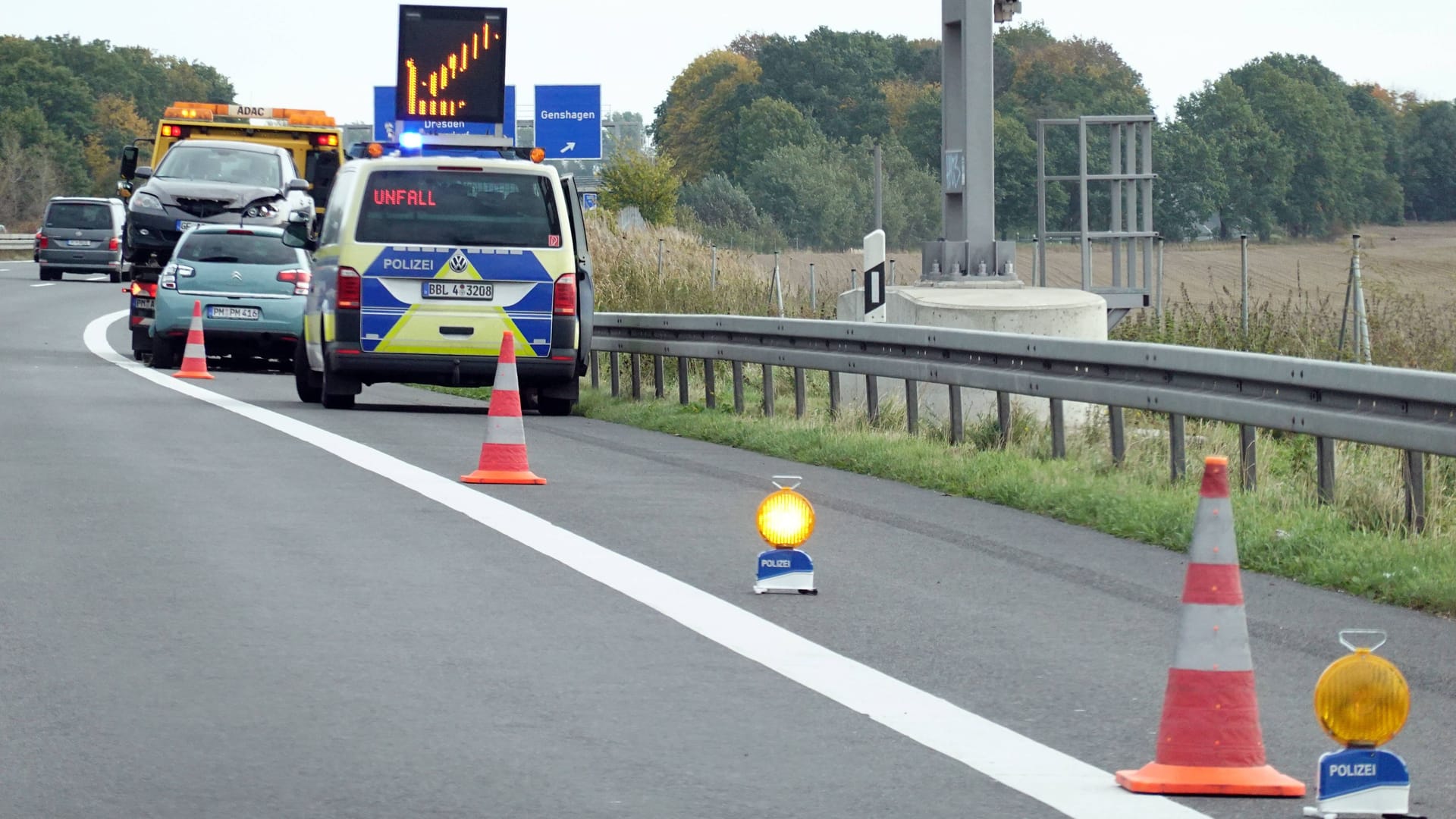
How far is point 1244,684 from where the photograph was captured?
5.27m

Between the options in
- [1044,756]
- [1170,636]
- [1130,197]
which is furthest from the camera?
[1130,197]

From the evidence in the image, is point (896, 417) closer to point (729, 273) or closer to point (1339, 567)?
point (1339, 567)

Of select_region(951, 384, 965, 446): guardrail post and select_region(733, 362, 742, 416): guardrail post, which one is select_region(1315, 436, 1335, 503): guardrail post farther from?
select_region(733, 362, 742, 416): guardrail post

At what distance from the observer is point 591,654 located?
715 cm

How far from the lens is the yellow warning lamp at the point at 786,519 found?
7.91m

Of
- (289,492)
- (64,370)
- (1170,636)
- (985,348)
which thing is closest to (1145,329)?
(985,348)

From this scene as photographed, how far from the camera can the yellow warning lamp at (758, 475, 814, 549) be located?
25.9ft

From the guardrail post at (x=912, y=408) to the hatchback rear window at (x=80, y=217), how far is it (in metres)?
38.5

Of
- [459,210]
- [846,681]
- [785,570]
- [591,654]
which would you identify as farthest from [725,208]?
[846,681]

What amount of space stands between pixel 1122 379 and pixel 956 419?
1883 millimetres

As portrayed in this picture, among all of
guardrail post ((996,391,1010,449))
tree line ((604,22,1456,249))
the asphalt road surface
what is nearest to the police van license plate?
the asphalt road surface

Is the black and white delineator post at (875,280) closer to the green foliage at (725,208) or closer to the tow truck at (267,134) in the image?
the tow truck at (267,134)

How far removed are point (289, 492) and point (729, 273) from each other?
19.1 m

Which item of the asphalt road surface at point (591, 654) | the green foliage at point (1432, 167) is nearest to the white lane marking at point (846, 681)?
the asphalt road surface at point (591, 654)
